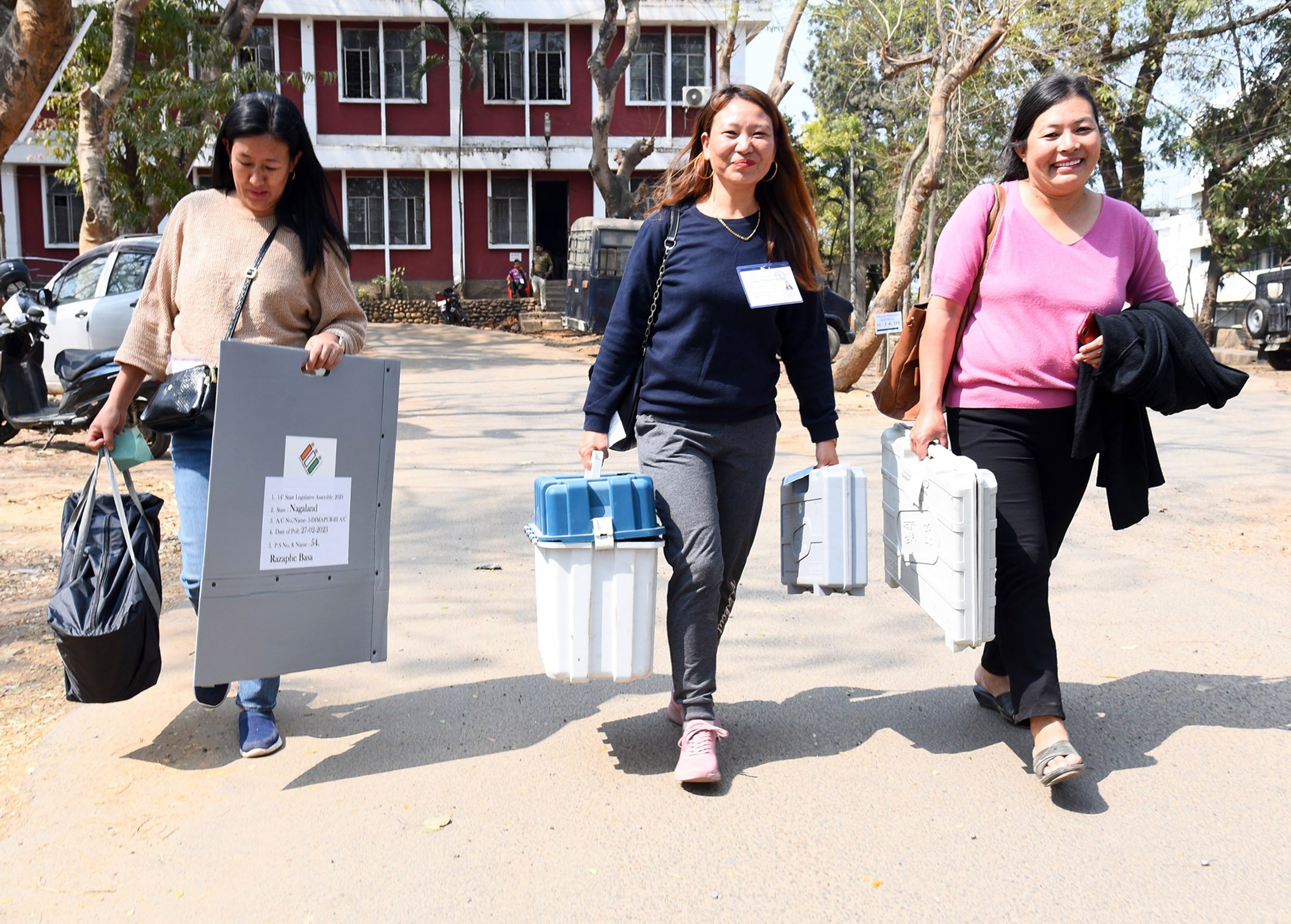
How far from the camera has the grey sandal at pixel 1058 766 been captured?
3.29 metres

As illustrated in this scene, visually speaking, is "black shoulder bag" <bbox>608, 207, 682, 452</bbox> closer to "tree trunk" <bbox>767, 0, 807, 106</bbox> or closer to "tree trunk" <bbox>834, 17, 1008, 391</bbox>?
"tree trunk" <bbox>834, 17, 1008, 391</bbox>

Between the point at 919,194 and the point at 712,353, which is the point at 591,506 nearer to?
the point at 712,353

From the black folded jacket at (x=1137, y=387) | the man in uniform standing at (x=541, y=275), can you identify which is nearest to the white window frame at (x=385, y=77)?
the man in uniform standing at (x=541, y=275)

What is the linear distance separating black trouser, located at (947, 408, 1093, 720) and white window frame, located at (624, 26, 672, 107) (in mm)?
29053

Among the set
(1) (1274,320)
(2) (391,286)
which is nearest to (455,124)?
(2) (391,286)

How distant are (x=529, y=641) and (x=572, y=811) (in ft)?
5.46

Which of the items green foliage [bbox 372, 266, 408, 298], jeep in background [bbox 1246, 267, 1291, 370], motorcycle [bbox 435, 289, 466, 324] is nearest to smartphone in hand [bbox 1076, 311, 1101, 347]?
jeep in background [bbox 1246, 267, 1291, 370]

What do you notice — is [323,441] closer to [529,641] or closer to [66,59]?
[529,641]

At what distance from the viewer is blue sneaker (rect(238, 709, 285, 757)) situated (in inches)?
146

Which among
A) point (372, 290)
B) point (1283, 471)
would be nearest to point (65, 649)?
point (1283, 471)

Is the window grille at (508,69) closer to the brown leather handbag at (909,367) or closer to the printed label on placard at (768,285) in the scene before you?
the brown leather handbag at (909,367)

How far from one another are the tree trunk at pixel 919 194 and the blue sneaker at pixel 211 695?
10.5m

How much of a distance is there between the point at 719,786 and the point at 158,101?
17.8 m

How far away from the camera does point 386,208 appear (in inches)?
1219
